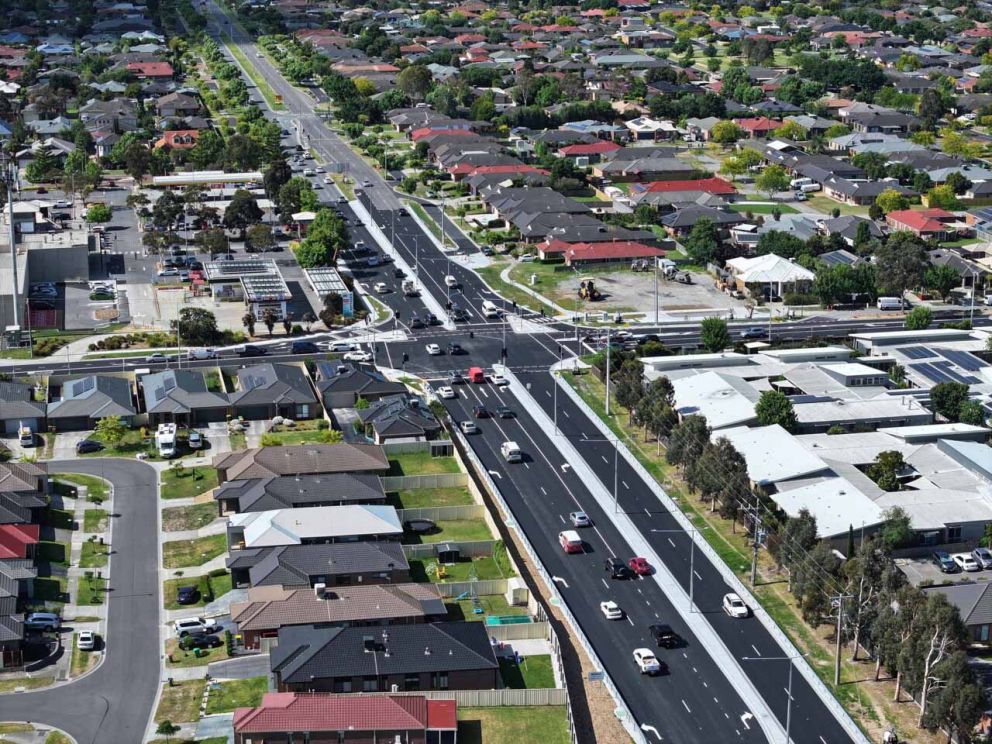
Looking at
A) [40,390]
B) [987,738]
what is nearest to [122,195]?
[40,390]

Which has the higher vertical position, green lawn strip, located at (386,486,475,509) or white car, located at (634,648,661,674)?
white car, located at (634,648,661,674)

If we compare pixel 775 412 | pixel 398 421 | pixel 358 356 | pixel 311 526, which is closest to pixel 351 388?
pixel 398 421

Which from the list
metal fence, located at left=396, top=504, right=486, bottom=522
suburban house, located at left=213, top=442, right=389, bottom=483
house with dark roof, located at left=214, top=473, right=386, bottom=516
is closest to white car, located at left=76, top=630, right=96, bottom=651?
house with dark roof, located at left=214, top=473, right=386, bottom=516

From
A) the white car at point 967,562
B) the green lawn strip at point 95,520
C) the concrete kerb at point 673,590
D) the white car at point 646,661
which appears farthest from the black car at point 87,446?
the white car at point 967,562

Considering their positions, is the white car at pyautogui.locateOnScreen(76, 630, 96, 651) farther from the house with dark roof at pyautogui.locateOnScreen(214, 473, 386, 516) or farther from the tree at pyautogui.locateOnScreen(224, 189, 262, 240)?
the tree at pyautogui.locateOnScreen(224, 189, 262, 240)

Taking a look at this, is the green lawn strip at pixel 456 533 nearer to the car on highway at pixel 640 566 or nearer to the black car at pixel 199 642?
the car on highway at pixel 640 566

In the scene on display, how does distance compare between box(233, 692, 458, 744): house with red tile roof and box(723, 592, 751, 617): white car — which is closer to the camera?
box(233, 692, 458, 744): house with red tile roof

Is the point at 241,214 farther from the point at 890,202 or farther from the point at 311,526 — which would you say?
the point at 311,526
